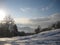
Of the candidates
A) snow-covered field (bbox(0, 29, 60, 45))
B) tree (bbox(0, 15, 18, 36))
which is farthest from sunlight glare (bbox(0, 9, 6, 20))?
snow-covered field (bbox(0, 29, 60, 45))

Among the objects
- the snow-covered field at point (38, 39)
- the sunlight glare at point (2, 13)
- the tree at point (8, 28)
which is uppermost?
the sunlight glare at point (2, 13)

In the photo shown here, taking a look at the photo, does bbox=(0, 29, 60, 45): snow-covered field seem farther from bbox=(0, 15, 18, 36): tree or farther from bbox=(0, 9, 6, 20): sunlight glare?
bbox=(0, 9, 6, 20): sunlight glare

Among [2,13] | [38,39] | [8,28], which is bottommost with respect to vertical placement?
[38,39]

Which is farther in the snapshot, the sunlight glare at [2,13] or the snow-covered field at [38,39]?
the sunlight glare at [2,13]

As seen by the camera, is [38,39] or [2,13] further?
[2,13]

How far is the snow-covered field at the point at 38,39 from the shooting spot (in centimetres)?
272

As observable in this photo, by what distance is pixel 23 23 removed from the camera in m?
2.86

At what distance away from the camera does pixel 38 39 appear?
2.75m

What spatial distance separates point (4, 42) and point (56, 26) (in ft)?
3.33

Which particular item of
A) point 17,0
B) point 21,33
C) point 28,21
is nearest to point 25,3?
point 17,0

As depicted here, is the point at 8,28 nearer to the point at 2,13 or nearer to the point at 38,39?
the point at 2,13

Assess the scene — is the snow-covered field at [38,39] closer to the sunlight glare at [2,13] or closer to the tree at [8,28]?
the tree at [8,28]

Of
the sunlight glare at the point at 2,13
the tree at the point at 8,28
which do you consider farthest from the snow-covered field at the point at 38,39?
the sunlight glare at the point at 2,13

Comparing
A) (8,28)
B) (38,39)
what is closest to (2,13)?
(8,28)
